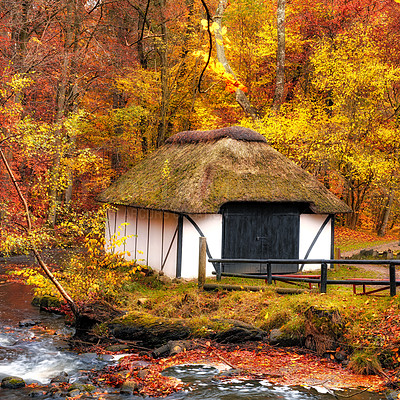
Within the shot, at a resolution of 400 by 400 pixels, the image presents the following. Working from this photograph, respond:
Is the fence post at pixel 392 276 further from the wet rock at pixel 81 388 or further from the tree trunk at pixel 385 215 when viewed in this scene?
the tree trunk at pixel 385 215

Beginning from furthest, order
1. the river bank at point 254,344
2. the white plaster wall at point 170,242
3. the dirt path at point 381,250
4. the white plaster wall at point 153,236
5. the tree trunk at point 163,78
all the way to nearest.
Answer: the tree trunk at point 163,78 < the dirt path at point 381,250 < the white plaster wall at point 153,236 < the white plaster wall at point 170,242 < the river bank at point 254,344

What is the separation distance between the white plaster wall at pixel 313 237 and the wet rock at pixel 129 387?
1074 cm

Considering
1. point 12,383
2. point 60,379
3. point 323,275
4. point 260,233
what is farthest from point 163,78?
point 12,383

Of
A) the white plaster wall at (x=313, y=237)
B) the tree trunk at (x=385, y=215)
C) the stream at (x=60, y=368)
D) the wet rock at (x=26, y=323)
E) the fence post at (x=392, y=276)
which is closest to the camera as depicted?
the stream at (x=60, y=368)

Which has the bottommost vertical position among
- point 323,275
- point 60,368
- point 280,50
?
point 60,368

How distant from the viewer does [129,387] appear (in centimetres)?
896

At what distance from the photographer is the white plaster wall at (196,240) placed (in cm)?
1684

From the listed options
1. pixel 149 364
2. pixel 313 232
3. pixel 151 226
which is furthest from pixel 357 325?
pixel 151 226

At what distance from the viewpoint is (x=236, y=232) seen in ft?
57.1

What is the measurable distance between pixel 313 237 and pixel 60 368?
11.2m

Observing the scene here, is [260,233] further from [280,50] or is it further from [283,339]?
[280,50]

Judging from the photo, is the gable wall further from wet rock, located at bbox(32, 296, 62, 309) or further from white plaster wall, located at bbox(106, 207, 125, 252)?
wet rock, located at bbox(32, 296, 62, 309)

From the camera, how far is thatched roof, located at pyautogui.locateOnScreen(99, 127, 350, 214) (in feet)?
55.3

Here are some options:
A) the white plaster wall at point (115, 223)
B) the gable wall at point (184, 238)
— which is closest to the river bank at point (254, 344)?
the gable wall at point (184, 238)
